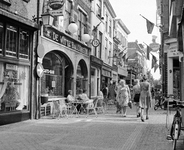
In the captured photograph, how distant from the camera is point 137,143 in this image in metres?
6.13

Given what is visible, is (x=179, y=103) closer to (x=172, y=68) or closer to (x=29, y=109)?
(x=29, y=109)

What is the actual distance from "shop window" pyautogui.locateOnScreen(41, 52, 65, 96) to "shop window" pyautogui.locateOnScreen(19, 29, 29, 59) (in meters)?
2.01

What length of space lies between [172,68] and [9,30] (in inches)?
469

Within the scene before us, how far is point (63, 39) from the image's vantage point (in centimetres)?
1391

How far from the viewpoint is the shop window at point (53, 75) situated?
1254cm

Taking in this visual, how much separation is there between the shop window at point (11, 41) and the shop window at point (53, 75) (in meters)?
2.72

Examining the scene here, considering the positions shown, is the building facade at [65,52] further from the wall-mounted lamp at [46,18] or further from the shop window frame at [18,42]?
the shop window frame at [18,42]

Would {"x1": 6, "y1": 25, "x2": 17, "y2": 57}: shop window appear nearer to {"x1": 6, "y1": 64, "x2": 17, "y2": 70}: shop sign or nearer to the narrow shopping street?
{"x1": 6, "y1": 64, "x2": 17, "y2": 70}: shop sign

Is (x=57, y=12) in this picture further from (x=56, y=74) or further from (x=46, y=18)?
(x=56, y=74)

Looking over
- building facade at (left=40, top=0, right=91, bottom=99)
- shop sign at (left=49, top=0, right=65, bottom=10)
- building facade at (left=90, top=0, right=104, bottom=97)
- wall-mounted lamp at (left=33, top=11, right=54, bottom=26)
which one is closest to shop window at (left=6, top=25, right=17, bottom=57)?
wall-mounted lamp at (left=33, top=11, right=54, bottom=26)

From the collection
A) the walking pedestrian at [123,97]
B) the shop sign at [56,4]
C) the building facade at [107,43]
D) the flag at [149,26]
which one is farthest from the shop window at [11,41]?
the building facade at [107,43]

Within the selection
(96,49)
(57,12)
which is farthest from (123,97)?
(96,49)

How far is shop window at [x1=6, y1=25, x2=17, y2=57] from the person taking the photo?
9.20 metres

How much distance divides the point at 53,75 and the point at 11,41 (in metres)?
4.42
